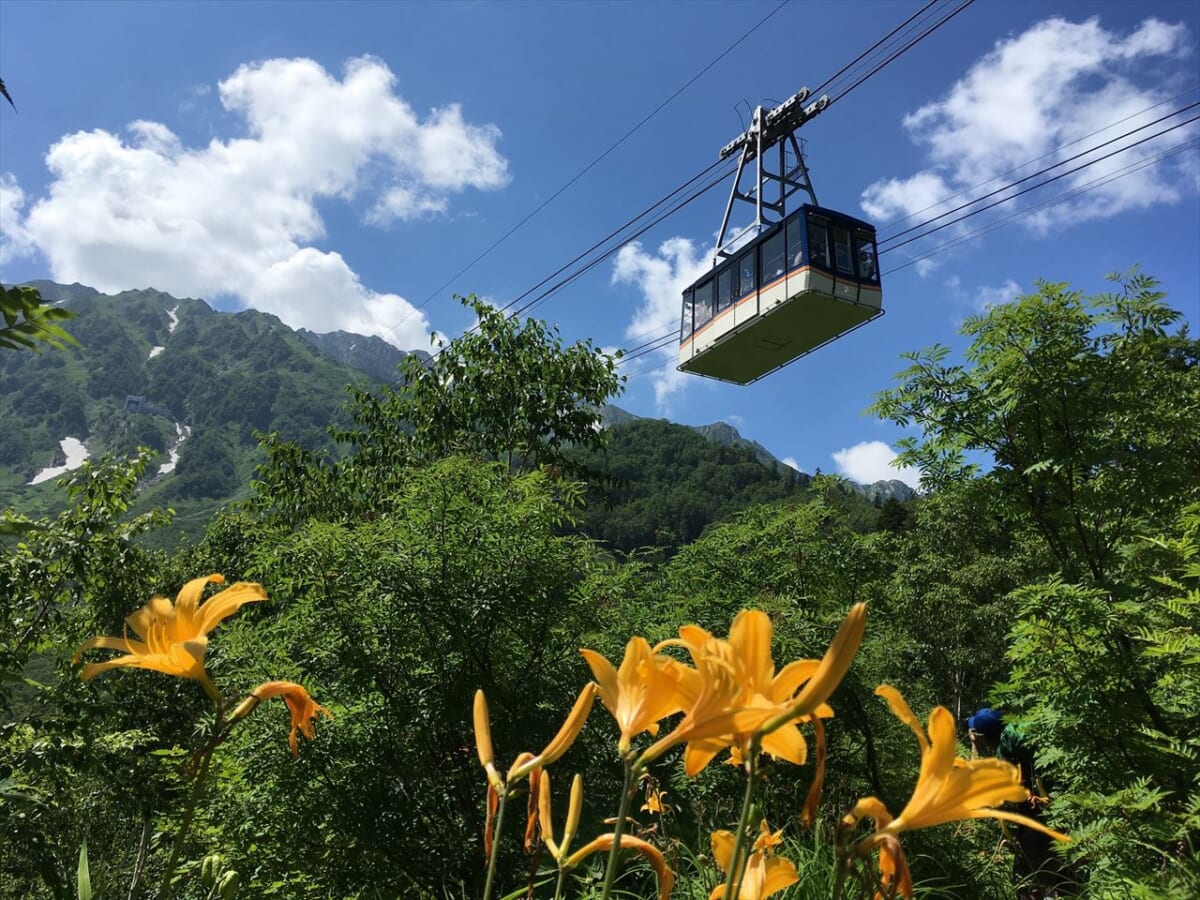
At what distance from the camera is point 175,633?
71cm

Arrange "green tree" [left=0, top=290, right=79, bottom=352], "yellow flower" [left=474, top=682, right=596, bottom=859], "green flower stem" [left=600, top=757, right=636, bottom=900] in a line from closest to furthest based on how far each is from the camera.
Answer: "green flower stem" [left=600, top=757, right=636, bottom=900] < "yellow flower" [left=474, top=682, right=596, bottom=859] < "green tree" [left=0, top=290, right=79, bottom=352]

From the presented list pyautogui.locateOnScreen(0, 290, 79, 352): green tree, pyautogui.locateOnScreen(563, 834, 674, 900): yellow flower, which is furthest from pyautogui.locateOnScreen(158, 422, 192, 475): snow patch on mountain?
pyautogui.locateOnScreen(563, 834, 674, 900): yellow flower

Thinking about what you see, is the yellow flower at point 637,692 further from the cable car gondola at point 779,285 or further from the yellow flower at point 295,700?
the cable car gondola at point 779,285

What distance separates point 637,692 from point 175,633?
17.5 inches

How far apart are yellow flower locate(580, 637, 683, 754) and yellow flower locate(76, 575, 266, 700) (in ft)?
1.06

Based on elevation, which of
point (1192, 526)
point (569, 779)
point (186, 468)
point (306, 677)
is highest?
point (186, 468)

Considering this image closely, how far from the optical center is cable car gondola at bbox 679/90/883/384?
10148mm

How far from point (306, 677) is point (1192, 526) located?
377cm

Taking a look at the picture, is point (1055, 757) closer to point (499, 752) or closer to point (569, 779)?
point (569, 779)

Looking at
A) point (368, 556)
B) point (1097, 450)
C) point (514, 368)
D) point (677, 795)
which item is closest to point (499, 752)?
point (677, 795)

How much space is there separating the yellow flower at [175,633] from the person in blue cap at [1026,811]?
3091mm

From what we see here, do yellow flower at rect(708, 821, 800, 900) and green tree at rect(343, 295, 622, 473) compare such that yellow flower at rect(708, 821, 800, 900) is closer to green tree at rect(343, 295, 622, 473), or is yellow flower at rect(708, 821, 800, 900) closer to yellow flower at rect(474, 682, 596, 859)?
yellow flower at rect(474, 682, 596, 859)

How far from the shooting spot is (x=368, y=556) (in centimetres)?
393

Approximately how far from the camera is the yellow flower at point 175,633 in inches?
26.7
